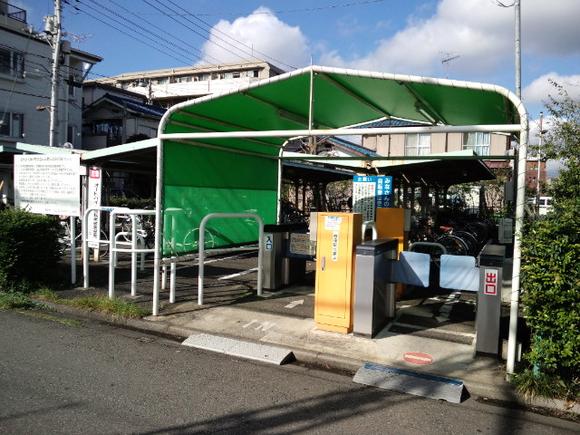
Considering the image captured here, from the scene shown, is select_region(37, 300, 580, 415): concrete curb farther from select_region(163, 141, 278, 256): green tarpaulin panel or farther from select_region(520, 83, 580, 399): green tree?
select_region(163, 141, 278, 256): green tarpaulin panel

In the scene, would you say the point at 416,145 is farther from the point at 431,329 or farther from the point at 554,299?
the point at 554,299

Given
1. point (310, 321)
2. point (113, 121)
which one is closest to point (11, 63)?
point (113, 121)

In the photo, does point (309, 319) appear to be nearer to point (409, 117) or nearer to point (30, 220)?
point (409, 117)

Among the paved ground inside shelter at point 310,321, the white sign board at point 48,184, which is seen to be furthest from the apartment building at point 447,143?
the white sign board at point 48,184

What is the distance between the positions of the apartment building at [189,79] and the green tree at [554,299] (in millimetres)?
46646

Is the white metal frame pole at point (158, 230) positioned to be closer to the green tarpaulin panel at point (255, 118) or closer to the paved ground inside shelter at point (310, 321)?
the green tarpaulin panel at point (255, 118)

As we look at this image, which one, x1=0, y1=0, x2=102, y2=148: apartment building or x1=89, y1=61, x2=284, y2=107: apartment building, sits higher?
x1=89, y1=61, x2=284, y2=107: apartment building

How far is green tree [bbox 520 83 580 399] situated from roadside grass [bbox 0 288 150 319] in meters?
4.79

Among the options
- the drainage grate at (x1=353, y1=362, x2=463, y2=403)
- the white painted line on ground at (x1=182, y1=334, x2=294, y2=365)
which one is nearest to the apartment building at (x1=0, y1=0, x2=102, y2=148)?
the white painted line on ground at (x1=182, y1=334, x2=294, y2=365)

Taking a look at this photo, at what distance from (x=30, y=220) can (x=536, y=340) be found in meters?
7.38

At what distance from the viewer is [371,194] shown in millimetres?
9750

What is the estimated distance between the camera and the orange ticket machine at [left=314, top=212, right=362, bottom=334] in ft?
18.1

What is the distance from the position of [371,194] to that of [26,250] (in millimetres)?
6619

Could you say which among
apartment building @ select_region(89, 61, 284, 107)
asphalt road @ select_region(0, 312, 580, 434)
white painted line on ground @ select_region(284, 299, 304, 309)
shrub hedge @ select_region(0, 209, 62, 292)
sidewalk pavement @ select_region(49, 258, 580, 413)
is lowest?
asphalt road @ select_region(0, 312, 580, 434)
